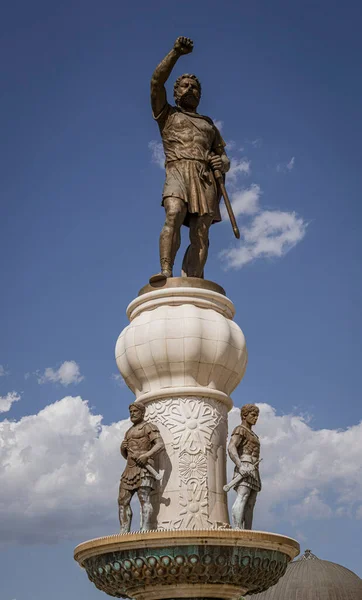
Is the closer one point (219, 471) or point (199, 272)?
point (219, 471)

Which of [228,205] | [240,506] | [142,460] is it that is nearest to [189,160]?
[228,205]

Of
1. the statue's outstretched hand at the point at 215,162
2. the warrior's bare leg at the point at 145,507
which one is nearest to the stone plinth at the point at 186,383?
the warrior's bare leg at the point at 145,507

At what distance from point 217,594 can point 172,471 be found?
5.64 feet

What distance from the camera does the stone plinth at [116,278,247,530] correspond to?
10.7 meters

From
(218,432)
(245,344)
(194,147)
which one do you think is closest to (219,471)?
(218,432)

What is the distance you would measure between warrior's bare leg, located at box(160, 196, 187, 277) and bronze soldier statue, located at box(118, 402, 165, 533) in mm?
2816

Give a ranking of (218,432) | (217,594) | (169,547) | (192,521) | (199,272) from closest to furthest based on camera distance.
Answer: (169,547) → (217,594) → (192,521) → (218,432) → (199,272)

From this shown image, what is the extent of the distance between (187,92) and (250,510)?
691 cm

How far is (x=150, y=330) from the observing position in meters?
11.3

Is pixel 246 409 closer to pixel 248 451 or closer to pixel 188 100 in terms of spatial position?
pixel 248 451

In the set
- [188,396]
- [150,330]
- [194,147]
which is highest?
[194,147]

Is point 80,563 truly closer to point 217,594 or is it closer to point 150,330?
point 217,594

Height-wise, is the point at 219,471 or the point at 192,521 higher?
the point at 219,471

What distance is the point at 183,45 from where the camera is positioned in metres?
12.1
